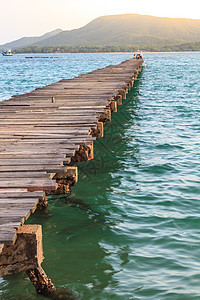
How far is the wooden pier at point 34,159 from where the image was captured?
4.10 m

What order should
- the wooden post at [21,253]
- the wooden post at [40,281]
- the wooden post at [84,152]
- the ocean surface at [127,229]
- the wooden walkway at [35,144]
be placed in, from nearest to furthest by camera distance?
the wooden post at [21,253], the wooden post at [40,281], the wooden walkway at [35,144], the ocean surface at [127,229], the wooden post at [84,152]

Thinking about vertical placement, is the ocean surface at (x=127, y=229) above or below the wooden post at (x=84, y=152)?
below

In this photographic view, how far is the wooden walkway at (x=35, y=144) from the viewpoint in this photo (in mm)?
4559

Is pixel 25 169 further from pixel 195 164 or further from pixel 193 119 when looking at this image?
pixel 193 119

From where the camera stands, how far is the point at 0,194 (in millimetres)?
4875

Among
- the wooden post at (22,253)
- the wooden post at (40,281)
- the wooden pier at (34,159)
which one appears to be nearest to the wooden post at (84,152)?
the wooden pier at (34,159)

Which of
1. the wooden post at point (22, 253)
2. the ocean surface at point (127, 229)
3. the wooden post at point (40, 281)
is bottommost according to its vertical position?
the ocean surface at point (127, 229)

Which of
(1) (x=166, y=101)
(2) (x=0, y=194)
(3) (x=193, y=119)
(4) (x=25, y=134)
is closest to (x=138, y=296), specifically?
(2) (x=0, y=194)

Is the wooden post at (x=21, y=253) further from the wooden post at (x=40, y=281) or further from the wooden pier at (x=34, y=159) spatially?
the wooden post at (x=40, y=281)

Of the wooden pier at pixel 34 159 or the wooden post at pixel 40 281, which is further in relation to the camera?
the wooden post at pixel 40 281

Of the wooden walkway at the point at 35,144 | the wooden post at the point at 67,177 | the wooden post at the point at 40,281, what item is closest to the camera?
the wooden post at the point at 40,281

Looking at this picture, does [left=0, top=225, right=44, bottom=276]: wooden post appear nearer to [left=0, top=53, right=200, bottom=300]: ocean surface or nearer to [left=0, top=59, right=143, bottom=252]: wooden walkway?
[left=0, top=59, right=143, bottom=252]: wooden walkway

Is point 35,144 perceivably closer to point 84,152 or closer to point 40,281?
point 84,152

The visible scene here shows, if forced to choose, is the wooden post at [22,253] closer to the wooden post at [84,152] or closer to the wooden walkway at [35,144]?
the wooden walkway at [35,144]
